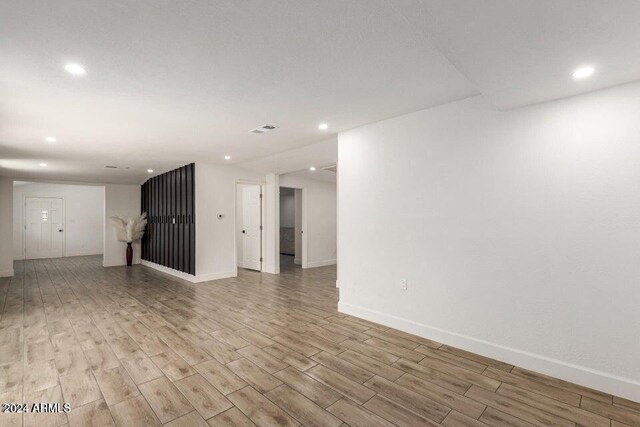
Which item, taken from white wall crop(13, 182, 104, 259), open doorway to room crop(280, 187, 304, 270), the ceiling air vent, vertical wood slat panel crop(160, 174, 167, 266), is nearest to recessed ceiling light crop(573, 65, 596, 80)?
the ceiling air vent

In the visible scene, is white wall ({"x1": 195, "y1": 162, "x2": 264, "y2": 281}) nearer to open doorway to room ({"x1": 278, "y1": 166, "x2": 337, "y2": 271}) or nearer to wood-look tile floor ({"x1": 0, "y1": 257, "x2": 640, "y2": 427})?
open doorway to room ({"x1": 278, "y1": 166, "x2": 337, "y2": 271})

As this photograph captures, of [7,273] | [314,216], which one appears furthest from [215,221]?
[7,273]

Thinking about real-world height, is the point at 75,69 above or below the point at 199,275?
above

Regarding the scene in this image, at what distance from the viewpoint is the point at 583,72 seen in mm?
1981

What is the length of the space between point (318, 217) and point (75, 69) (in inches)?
245

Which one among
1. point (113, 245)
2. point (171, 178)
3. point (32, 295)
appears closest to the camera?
point (32, 295)

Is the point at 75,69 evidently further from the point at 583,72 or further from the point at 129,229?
the point at 129,229

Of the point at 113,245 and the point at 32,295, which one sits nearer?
the point at 32,295

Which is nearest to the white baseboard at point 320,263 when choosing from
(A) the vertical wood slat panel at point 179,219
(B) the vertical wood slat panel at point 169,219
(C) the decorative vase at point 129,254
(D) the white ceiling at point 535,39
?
(A) the vertical wood slat panel at point 179,219

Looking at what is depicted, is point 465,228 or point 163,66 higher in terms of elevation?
point 163,66

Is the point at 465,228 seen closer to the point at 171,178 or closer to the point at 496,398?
the point at 496,398

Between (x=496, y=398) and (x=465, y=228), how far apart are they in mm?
1418

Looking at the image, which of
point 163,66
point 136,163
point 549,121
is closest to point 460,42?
point 549,121

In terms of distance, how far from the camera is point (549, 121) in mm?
2439
